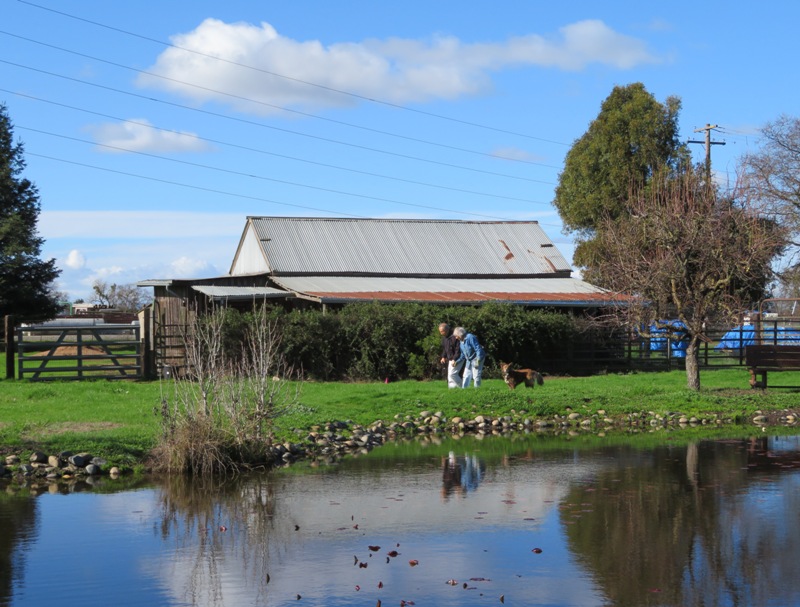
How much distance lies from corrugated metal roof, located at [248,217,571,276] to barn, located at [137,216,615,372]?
43 millimetres

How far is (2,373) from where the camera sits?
28.2 metres

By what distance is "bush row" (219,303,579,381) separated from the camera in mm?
28531

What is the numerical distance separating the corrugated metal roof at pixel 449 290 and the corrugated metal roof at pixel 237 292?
80 centimetres

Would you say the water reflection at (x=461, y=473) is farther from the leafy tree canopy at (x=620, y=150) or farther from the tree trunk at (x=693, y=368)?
the leafy tree canopy at (x=620, y=150)

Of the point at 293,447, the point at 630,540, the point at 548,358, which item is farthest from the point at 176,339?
the point at 630,540

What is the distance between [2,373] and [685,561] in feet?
77.5

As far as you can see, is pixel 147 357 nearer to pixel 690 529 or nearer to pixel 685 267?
pixel 685 267

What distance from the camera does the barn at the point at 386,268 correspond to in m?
32.3

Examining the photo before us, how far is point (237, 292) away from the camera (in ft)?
104

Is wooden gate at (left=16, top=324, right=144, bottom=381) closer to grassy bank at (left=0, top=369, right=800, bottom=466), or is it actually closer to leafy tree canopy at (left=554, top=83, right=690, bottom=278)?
grassy bank at (left=0, top=369, right=800, bottom=466)

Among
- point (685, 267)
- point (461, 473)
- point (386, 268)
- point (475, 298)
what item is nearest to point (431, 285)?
point (386, 268)

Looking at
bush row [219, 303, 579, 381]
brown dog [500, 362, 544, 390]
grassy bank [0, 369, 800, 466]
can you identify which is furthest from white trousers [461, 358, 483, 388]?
bush row [219, 303, 579, 381]

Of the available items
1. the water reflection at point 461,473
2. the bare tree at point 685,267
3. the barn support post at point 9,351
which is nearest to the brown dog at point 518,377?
the bare tree at point 685,267

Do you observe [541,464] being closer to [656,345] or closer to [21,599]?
[21,599]
